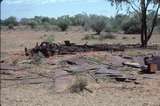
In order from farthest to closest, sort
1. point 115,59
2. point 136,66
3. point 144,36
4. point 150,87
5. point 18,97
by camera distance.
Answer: point 144,36
point 115,59
point 136,66
point 150,87
point 18,97

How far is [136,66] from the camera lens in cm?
1978

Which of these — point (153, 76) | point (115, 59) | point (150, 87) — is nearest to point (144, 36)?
point (115, 59)

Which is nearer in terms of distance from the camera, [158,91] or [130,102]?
[130,102]

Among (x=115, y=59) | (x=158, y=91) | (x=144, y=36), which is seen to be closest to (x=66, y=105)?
(x=158, y=91)

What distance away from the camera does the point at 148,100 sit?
44.0ft

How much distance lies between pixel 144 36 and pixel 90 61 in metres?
15.4

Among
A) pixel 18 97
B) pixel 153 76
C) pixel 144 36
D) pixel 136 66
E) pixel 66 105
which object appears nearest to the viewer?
pixel 66 105

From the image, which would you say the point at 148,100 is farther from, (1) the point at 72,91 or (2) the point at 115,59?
(2) the point at 115,59

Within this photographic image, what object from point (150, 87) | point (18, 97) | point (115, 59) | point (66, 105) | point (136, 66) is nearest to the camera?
point (66, 105)

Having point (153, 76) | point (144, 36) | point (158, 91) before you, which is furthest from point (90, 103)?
point (144, 36)

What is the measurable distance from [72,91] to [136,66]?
19.0 ft

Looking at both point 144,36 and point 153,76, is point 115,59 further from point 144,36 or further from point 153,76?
point 144,36

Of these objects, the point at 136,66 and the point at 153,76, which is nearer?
the point at 153,76

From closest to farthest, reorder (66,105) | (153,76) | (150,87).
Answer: (66,105)
(150,87)
(153,76)
